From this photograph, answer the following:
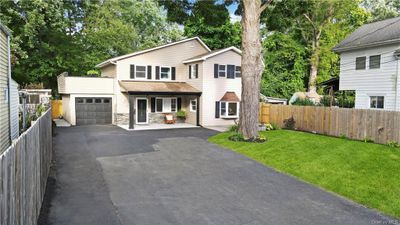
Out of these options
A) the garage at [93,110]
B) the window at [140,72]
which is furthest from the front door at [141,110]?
the garage at [93,110]

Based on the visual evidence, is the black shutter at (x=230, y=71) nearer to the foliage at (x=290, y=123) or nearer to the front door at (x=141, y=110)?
the front door at (x=141, y=110)

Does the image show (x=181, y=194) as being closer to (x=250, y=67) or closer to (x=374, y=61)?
(x=250, y=67)

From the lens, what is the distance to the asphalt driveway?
6480 millimetres

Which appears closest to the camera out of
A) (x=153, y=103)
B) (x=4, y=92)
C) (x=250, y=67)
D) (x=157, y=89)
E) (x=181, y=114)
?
(x=4, y=92)

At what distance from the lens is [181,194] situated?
8.00 m

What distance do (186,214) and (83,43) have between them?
33.5m

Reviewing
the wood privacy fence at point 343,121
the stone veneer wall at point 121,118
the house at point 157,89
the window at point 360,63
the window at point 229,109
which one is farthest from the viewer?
the window at point 229,109

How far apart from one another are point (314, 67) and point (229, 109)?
15860mm

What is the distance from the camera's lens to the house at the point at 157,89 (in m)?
24.1

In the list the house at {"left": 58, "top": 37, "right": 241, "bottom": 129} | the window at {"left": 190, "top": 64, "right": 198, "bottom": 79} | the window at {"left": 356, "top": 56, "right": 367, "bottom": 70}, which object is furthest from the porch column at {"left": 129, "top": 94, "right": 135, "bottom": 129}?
the window at {"left": 356, "top": 56, "right": 367, "bottom": 70}

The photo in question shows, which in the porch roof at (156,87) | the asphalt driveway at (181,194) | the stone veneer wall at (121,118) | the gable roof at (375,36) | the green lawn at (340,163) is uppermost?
the gable roof at (375,36)

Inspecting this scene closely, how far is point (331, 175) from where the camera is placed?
9.66 m

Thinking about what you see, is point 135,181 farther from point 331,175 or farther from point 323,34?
point 323,34

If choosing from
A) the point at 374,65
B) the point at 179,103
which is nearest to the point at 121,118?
the point at 179,103
